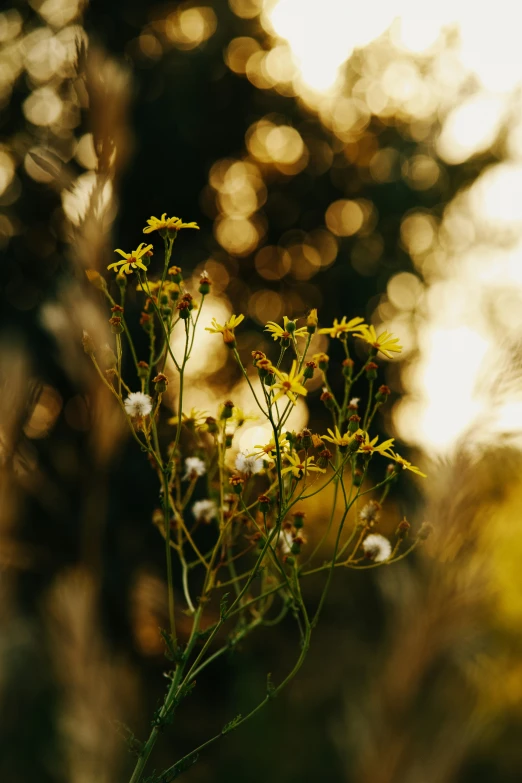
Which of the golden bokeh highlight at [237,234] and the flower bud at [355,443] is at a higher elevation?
the flower bud at [355,443]

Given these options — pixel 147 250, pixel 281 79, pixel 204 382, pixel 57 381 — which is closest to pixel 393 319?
pixel 204 382

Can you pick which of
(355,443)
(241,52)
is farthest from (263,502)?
(241,52)

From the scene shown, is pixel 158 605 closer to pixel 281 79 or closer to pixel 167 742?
pixel 167 742

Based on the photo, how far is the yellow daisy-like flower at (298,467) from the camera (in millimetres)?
773

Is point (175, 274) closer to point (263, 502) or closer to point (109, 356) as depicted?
point (109, 356)

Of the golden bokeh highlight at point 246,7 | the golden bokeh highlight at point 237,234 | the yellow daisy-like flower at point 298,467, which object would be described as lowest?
the golden bokeh highlight at point 237,234

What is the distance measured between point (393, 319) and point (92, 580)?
14.2ft

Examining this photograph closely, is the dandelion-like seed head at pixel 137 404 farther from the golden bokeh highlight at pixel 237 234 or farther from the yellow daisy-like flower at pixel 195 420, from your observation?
the golden bokeh highlight at pixel 237 234

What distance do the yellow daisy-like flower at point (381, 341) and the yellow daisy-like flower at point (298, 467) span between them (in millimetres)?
197

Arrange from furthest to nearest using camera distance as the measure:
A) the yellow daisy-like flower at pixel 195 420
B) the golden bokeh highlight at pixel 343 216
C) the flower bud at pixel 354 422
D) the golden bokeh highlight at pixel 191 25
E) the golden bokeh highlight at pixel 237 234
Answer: the golden bokeh highlight at pixel 343 216 → the golden bokeh highlight at pixel 237 234 → the golden bokeh highlight at pixel 191 25 → the yellow daisy-like flower at pixel 195 420 → the flower bud at pixel 354 422

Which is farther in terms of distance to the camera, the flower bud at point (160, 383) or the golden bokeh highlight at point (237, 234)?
the golden bokeh highlight at point (237, 234)

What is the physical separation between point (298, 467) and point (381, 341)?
27cm

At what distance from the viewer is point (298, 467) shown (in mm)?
782

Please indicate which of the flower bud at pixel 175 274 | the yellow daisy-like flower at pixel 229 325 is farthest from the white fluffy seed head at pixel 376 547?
the flower bud at pixel 175 274
